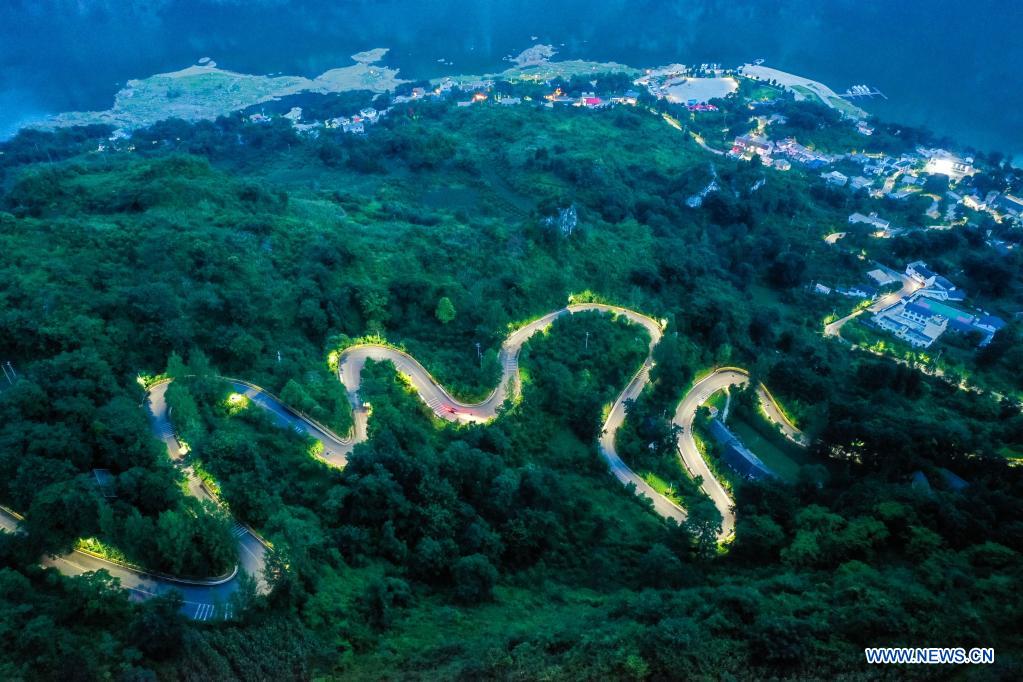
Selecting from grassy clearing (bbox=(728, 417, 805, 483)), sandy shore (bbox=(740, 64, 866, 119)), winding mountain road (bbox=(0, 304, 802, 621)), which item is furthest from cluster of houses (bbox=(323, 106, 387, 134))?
grassy clearing (bbox=(728, 417, 805, 483))

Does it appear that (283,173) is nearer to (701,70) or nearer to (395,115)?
(395,115)

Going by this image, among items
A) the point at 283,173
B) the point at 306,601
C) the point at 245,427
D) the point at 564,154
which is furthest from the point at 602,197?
the point at 306,601

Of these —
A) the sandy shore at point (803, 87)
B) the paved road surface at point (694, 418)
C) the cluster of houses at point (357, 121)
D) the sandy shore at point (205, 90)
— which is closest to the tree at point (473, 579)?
the paved road surface at point (694, 418)

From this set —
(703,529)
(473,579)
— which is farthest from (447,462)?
(703,529)

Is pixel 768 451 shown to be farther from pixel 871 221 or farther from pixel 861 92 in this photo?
pixel 861 92

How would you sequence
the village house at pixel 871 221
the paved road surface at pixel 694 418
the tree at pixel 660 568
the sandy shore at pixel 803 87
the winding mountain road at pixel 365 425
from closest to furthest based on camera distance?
the winding mountain road at pixel 365 425, the tree at pixel 660 568, the paved road surface at pixel 694 418, the village house at pixel 871 221, the sandy shore at pixel 803 87

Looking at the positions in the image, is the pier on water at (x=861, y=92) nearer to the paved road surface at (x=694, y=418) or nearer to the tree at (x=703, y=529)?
the paved road surface at (x=694, y=418)
